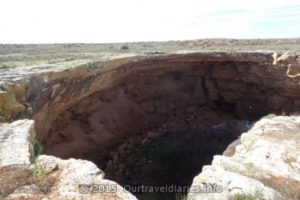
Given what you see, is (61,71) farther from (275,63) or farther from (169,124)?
→ (275,63)

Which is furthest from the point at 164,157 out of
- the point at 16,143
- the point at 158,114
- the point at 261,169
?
the point at 16,143

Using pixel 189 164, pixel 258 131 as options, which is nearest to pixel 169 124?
pixel 189 164

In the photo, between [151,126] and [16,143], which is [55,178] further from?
[151,126]

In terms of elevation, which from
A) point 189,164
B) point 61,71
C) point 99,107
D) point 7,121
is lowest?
point 189,164

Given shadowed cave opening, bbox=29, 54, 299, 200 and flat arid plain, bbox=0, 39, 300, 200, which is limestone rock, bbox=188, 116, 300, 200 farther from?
shadowed cave opening, bbox=29, 54, 299, 200

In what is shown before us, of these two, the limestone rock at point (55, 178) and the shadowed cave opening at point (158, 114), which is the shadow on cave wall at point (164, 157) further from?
the limestone rock at point (55, 178)

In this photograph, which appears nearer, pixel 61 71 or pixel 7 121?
pixel 7 121

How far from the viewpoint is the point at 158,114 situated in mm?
17078

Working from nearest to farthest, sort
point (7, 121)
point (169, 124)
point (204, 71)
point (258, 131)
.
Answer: point (7, 121) → point (258, 131) → point (169, 124) → point (204, 71)

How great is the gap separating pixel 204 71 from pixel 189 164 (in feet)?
21.3

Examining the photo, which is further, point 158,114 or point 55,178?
point 158,114

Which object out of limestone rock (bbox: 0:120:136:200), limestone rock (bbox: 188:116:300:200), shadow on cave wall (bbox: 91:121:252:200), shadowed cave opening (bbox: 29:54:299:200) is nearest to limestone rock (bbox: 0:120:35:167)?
limestone rock (bbox: 0:120:136:200)

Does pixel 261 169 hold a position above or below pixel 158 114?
above

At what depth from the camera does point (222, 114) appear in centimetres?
1809
